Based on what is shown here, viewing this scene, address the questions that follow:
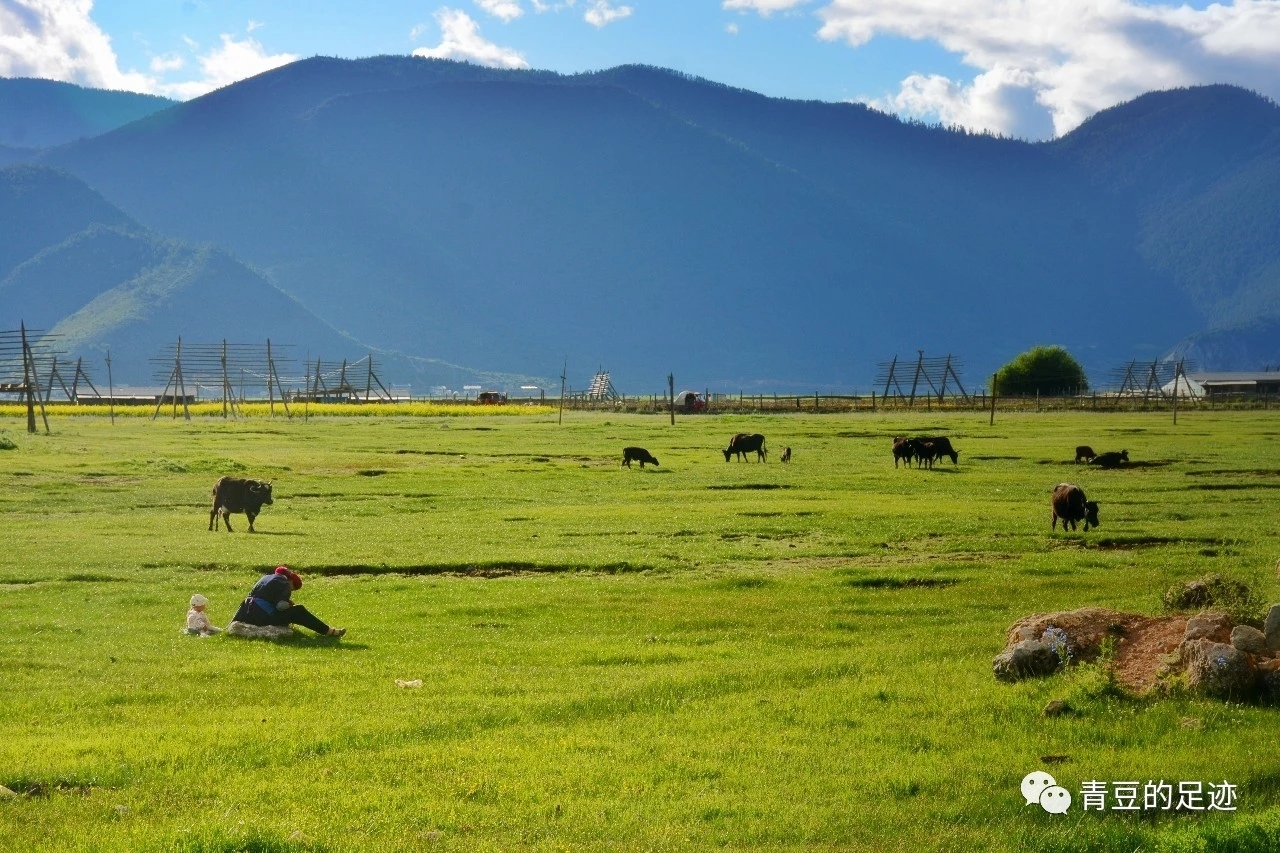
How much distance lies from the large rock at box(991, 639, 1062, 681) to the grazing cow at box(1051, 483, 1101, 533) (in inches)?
689

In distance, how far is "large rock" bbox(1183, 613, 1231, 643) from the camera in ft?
48.6

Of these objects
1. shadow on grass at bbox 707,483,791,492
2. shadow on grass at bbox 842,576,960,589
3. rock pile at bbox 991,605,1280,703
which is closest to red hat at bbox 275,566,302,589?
rock pile at bbox 991,605,1280,703

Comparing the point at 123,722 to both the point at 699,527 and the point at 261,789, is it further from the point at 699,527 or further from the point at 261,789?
the point at 699,527

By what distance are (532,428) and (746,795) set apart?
3302 inches

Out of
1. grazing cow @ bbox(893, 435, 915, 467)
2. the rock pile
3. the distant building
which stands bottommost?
the rock pile

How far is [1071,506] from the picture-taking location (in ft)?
106

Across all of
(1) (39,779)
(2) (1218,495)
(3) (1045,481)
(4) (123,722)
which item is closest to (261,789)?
(1) (39,779)

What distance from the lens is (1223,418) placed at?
100250mm

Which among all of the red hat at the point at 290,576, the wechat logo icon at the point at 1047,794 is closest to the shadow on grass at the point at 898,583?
the red hat at the point at 290,576

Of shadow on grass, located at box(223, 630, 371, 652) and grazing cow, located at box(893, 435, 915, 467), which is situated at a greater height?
grazing cow, located at box(893, 435, 915, 467)

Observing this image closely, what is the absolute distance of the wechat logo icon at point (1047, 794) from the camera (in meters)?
11.3

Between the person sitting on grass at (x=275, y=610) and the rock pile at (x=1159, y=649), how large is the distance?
9284 mm

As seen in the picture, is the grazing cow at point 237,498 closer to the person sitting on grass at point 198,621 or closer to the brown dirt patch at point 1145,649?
the person sitting on grass at point 198,621

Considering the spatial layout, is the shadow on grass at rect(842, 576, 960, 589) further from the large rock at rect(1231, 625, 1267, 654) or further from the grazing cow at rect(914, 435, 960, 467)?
the grazing cow at rect(914, 435, 960, 467)
